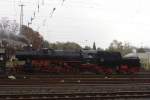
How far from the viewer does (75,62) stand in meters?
37.8

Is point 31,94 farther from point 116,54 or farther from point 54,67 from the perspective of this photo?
point 116,54

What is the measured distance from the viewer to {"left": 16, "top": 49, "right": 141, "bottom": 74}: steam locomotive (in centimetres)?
3709

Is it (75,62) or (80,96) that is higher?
(75,62)

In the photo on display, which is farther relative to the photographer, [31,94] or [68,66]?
[68,66]

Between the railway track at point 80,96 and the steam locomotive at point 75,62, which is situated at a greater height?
the steam locomotive at point 75,62

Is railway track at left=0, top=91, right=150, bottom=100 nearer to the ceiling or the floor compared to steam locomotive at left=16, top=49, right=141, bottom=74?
nearer to the floor

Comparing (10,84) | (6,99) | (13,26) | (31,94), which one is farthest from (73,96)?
(13,26)

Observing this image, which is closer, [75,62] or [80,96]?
[80,96]

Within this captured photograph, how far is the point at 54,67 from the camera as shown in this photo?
37250 mm

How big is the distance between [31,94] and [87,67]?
67.5 feet

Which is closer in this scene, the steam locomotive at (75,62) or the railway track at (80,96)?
the railway track at (80,96)

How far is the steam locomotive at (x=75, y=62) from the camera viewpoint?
1460 inches

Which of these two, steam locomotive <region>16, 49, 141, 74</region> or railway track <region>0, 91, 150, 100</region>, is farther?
steam locomotive <region>16, 49, 141, 74</region>

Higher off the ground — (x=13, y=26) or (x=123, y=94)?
(x=13, y=26)
